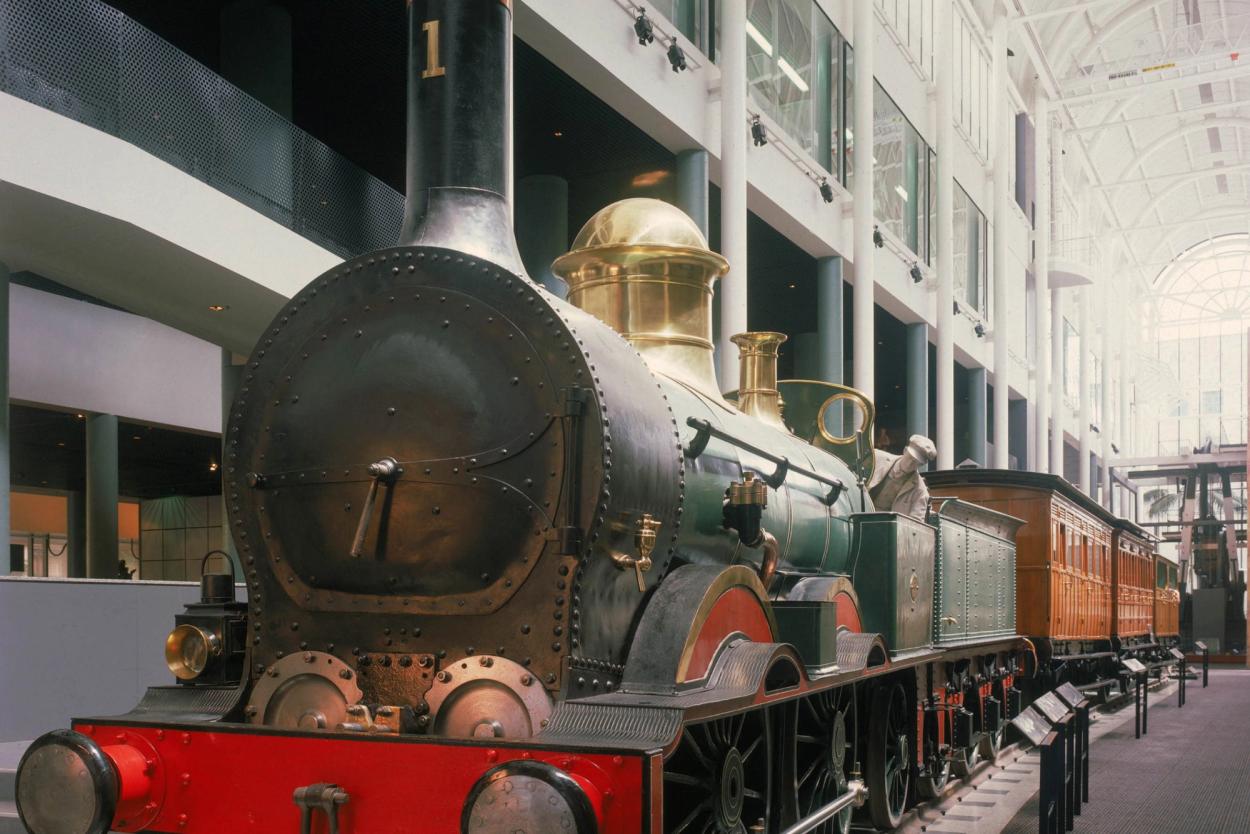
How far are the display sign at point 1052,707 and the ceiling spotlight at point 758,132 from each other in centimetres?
905

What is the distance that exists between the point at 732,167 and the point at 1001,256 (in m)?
15.8

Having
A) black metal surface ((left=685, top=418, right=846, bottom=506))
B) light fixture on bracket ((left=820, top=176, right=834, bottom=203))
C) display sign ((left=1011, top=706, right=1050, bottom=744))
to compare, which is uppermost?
light fixture on bracket ((left=820, top=176, right=834, bottom=203))

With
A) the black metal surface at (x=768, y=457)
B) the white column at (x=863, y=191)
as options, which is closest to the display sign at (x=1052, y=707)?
the black metal surface at (x=768, y=457)

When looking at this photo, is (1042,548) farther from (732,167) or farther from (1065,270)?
(1065,270)

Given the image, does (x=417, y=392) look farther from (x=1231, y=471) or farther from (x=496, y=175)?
(x=1231, y=471)

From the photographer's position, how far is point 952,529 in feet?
28.1

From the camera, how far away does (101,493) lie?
1512 cm

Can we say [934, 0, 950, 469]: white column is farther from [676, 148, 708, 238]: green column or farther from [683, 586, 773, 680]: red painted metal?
[683, 586, 773, 680]: red painted metal

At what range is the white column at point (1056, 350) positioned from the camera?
33688 mm

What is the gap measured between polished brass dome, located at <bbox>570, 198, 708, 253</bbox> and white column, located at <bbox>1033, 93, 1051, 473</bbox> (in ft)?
89.7

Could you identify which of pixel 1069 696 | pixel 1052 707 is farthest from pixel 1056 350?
pixel 1052 707

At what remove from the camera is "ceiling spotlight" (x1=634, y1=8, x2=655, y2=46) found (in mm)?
12164

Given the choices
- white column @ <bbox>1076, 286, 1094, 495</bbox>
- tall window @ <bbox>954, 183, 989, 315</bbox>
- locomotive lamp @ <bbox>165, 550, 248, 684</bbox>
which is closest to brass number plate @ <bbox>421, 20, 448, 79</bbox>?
locomotive lamp @ <bbox>165, 550, 248, 684</bbox>

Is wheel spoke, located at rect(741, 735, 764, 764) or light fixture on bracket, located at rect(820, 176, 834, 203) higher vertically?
light fixture on bracket, located at rect(820, 176, 834, 203)
